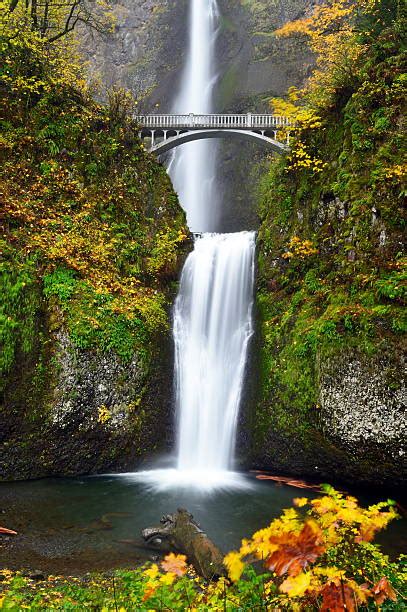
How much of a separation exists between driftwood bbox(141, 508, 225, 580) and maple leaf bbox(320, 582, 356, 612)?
2552 millimetres

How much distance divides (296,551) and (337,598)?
1.05 feet

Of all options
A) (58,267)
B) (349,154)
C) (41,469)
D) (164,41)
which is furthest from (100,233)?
(164,41)

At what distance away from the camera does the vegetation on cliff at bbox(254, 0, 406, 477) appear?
748 centimetres

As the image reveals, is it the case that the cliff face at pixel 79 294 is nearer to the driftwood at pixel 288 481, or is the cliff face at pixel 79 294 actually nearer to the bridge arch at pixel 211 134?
the driftwood at pixel 288 481

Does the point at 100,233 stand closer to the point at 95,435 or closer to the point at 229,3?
the point at 95,435

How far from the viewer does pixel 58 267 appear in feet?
29.1

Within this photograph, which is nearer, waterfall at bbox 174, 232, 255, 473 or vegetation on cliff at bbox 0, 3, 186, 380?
vegetation on cliff at bbox 0, 3, 186, 380

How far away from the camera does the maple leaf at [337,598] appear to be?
7.17ft

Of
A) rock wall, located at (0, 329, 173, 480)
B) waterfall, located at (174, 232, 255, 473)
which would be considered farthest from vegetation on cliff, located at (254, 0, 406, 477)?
rock wall, located at (0, 329, 173, 480)

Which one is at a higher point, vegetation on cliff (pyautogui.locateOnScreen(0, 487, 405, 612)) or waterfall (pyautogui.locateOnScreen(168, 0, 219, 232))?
waterfall (pyautogui.locateOnScreen(168, 0, 219, 232))

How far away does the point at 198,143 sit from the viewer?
81.1 feet

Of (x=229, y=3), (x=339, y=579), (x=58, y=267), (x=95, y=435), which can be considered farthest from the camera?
(x=229, y=3)

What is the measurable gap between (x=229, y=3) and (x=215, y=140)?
13.1 m

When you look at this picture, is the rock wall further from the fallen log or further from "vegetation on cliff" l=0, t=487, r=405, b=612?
"vegetation on cliff" l=0, t=487, r=405, b=612
